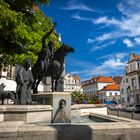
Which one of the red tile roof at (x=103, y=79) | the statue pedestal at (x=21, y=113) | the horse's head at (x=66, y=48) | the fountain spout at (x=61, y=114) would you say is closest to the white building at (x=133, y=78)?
the red tile roof at (x=103, y=79)

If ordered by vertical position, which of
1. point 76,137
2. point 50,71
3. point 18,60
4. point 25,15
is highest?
point 25,15

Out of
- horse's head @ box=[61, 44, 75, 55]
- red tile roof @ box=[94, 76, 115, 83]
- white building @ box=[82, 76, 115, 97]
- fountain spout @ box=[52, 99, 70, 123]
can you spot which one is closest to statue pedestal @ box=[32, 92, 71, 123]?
fountain spout @ box=[52, 99, 70, 123]

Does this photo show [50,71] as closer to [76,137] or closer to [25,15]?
[76,137]

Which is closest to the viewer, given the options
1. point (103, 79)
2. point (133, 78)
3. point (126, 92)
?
point (133, 78)

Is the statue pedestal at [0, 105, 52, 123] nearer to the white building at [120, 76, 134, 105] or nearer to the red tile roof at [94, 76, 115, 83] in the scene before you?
the white building at [120, 76, 134, 105]

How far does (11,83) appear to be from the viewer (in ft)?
102

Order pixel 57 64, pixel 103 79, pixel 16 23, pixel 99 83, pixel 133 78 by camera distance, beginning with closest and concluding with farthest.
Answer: pixel 57 64, pixel 16 23, pixel 133 78, pixel 99 83, pixel 103 79

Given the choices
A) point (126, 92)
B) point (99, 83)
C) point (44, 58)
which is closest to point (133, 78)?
point (126, 92)

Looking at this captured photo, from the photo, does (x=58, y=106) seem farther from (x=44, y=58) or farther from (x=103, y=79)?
(x=103, y=79)

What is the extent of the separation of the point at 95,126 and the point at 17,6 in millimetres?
9655

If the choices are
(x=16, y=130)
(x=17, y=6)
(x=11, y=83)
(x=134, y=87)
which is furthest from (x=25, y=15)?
(x=134, y=87)

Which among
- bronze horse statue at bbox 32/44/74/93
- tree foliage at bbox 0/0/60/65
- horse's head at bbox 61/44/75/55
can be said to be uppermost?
tree foliage at bbox 0/0/60/65

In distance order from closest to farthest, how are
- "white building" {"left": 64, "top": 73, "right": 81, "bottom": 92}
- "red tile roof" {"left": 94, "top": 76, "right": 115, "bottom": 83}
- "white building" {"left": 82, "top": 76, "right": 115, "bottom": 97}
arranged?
1. "white building" {"left": 64, "top": 73, "right": 81, "bottom": 92}
2. "white building" {"left": 82, "top": 76, "right": 115, "bottom": 97}
3. "red tile roof" {"left": 94, "top": 76, "right": 115, "bottom": 83}

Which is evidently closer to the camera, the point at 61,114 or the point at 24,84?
the point at 61,114
